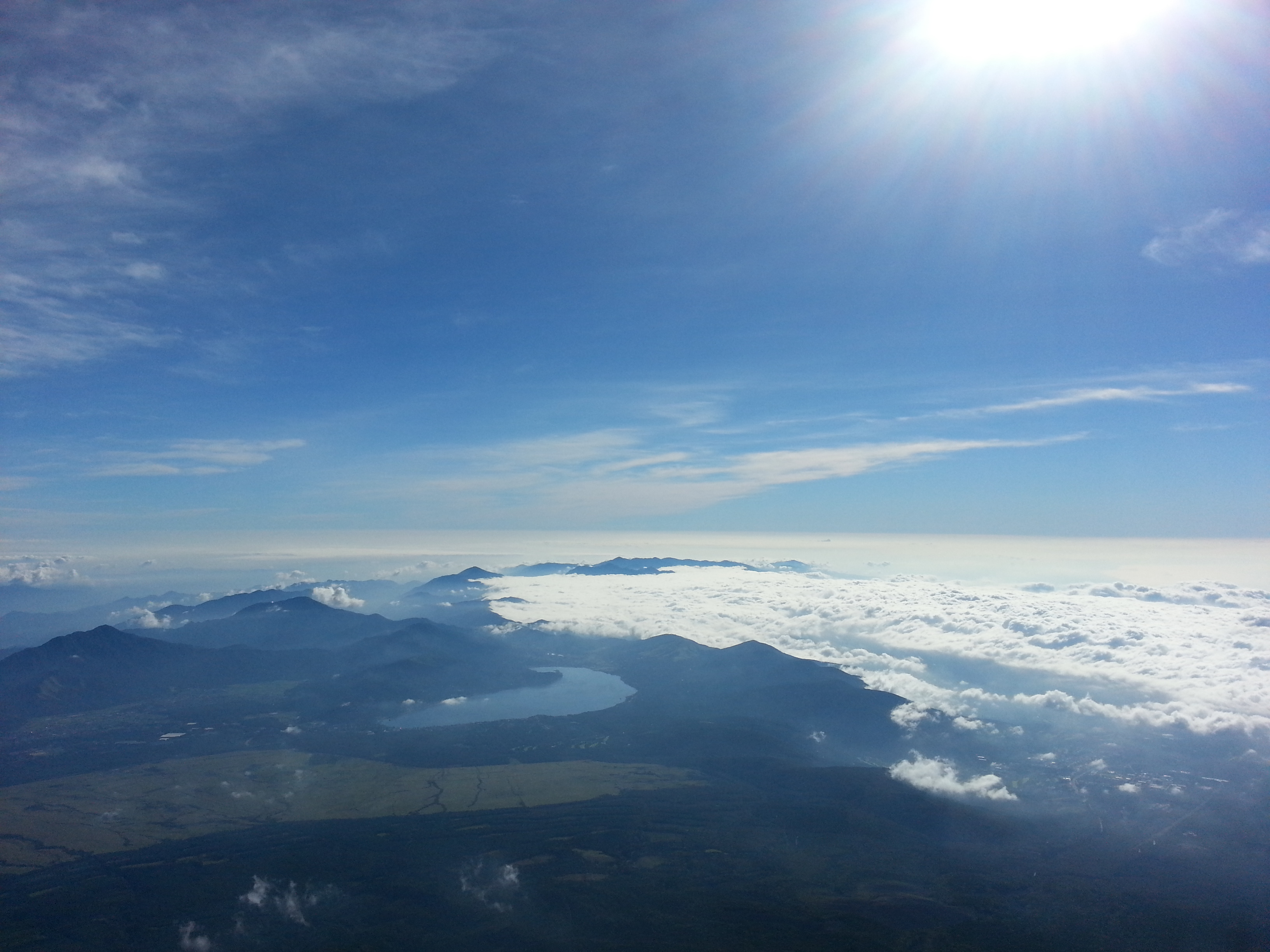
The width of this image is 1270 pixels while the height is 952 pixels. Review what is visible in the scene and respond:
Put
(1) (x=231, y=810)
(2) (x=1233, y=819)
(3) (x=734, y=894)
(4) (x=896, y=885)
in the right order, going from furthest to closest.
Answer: (2) (x=1233, y=819), (1) (x=231, y=810), (4) (x=896, y=885), (3) (x=734, y=894)

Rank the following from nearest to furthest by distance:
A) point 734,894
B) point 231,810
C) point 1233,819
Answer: point 734,894 → point 231,810 → point 1233,819

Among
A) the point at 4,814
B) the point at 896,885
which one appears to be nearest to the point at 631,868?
the point at 896,885

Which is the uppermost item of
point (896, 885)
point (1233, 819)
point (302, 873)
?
point (302, 873)

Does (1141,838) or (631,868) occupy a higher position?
(631,868)

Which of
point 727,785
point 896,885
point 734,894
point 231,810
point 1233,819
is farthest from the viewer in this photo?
point 727,785

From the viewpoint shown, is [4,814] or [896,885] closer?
[896,885]

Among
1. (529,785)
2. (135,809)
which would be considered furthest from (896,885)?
(135,809)

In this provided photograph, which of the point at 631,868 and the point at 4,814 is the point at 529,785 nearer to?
the point at 631,868

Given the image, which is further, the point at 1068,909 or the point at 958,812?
the point at 958,812

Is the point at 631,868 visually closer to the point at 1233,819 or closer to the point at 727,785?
the point at 727,785
